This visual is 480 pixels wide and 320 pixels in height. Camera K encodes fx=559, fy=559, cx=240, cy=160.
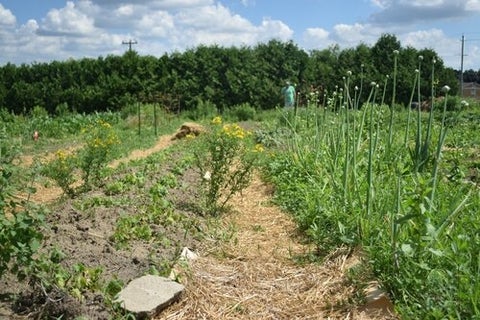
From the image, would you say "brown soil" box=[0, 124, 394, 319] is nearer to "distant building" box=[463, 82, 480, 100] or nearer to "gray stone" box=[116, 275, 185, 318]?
"gray stone" box=[116, 275, 185, 318]

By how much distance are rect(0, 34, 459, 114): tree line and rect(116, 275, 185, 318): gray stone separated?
1837 centimetres

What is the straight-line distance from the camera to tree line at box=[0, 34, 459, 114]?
72.0ft

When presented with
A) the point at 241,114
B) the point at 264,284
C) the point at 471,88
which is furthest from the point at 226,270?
the point at 471,88

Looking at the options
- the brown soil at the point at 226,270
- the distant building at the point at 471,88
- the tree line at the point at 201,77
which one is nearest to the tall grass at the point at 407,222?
the brown soil at the point at 226,270

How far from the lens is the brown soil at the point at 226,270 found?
3258 mm

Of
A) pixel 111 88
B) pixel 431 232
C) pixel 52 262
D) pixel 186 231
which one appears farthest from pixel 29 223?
pixel 111 88

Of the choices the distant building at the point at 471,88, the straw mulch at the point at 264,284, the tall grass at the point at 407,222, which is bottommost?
the straw mulch at the point at 264,284

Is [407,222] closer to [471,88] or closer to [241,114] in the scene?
[241,114]

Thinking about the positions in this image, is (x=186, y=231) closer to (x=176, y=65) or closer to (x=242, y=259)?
(x=242, y=259)

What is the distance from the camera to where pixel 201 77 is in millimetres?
22953

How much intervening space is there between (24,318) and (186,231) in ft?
4.82

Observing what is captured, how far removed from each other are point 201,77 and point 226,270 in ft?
64.2

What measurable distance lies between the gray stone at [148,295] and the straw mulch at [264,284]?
0.09m

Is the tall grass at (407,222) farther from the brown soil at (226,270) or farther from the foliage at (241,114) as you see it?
the foliage at (241,114)
